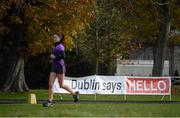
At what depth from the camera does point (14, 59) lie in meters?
29.9

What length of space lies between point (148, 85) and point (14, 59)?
1009 centimetres

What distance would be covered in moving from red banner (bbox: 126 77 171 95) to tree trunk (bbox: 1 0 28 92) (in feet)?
27.6

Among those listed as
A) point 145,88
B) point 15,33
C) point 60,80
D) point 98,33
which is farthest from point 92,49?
point 60,80

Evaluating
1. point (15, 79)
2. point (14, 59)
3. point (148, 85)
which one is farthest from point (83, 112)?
point (14, 59)

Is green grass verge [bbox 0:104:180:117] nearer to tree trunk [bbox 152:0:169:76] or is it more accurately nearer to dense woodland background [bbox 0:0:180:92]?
dense woodland background [bbox 0:0:180:92]

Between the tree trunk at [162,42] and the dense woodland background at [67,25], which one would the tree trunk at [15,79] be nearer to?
the dense woodland background at [67,25]

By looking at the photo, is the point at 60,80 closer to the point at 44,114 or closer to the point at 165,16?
the point at 44,114

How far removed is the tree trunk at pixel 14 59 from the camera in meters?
29.0

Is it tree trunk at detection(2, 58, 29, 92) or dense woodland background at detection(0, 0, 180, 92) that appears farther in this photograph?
tree trunk at detection(2, 58, 29, 92)

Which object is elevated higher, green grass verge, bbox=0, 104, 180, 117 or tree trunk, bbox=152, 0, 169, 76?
tree trunk, bbox=152, 0, 169, 76

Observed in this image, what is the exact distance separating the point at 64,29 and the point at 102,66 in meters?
22.5

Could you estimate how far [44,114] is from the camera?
14.2 m

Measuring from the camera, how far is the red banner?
22000mm

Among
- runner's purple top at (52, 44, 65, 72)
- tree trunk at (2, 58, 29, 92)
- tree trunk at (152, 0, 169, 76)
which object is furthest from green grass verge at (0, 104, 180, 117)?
tree trunk at (152, 0, 169, 76)
